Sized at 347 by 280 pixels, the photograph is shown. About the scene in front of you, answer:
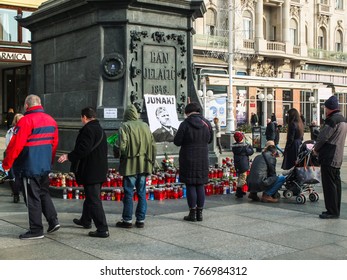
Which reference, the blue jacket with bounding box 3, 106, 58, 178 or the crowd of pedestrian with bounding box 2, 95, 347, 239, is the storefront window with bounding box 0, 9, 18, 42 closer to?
the crowd of pedestrian with bounding box 2, 95, 347, 239

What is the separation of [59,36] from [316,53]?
43936 millimetres

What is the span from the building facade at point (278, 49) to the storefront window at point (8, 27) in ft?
40.9

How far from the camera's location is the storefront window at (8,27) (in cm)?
3138

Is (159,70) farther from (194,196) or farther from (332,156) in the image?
(332,156)

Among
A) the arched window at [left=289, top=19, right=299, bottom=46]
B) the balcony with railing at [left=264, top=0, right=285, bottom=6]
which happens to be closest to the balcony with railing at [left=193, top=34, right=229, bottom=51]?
the balcony with railing at [left=264, top=0, right=285, bottom=6]

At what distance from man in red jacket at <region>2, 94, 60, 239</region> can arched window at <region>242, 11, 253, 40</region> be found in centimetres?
4032

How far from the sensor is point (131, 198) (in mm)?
7039

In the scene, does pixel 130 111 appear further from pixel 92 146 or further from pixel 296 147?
pixel 296 147

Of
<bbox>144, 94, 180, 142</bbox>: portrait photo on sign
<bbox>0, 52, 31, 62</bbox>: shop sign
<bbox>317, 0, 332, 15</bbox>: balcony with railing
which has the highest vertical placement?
<bbox>317, 0, 332, 15</bbox>: balcony with railing

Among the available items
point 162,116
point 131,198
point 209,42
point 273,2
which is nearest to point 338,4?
point 273,2

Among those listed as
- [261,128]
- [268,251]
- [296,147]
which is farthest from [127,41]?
[261,128]

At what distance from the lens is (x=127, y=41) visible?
33.4 ft

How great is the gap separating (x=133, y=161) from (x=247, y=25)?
40.9 meters

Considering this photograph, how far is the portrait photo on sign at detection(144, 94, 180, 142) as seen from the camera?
1048cm
